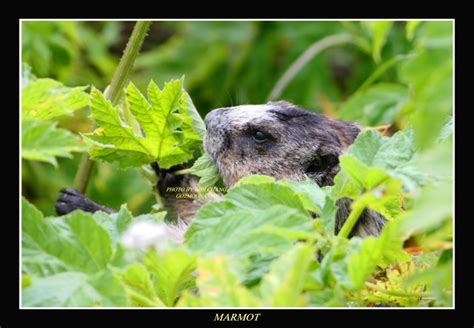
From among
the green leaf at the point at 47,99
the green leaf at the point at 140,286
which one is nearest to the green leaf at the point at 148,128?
the green leaf at the point at 47,99

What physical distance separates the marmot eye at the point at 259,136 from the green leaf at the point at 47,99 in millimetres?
1554

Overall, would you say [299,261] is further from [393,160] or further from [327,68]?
[327,68]

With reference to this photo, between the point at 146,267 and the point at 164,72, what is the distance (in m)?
5.80

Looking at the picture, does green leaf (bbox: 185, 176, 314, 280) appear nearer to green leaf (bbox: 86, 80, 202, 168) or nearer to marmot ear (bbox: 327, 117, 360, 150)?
green leaf (bbox: 86, 80, 202, 168)

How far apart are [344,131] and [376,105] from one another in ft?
3.86

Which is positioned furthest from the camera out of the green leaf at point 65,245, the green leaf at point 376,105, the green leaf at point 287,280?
the green leaf at point 376,105

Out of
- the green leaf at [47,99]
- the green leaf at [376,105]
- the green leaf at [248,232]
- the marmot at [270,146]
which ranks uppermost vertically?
the green leaf at [376,105]

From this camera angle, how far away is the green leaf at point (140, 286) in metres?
2.23

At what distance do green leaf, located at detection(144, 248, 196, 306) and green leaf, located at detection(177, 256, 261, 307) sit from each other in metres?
0.08

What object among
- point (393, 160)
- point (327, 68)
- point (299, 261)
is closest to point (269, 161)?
Answer: point (393, 160)

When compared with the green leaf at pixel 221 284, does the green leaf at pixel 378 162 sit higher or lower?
higher

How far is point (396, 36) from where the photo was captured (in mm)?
7172

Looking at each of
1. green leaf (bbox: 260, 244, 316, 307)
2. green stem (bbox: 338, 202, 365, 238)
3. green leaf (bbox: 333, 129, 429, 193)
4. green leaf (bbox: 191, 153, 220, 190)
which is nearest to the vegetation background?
green leaf (bbox: 191, 153, 220, 190)

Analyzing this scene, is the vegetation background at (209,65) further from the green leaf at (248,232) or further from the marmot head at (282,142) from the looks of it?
the green leaf at (248,232)
